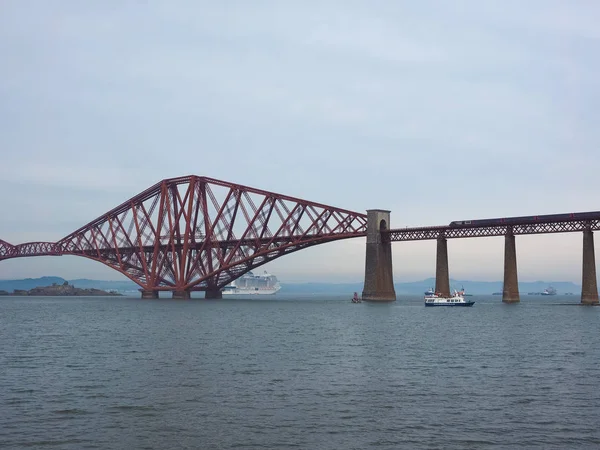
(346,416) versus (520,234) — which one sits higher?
(520,234)

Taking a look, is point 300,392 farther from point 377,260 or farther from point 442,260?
point 377,260

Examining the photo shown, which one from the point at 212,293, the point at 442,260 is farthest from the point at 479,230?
the point at 212,293

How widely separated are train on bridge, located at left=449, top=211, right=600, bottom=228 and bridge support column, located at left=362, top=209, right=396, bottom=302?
12312 millimetres

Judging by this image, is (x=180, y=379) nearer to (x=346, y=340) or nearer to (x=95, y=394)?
(x=95, y=394)

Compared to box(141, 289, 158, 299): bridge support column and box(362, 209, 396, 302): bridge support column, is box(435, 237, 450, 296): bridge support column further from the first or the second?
box(141, 289, 158, 299): bridge support column

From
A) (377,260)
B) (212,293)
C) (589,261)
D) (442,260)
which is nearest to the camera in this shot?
(589,261)

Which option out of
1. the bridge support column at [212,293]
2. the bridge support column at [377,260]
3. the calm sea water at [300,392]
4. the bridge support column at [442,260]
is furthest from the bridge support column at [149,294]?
the calm sea water at [300,392]

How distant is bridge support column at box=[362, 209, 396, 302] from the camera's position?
126 metres

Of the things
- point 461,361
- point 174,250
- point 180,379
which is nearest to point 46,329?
point 180,379

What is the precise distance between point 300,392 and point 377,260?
92.8 m

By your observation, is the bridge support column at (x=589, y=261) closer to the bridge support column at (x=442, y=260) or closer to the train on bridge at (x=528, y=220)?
the train on bridge at (x=528, y=220)

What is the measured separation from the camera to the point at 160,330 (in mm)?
70562

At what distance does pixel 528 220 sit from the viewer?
112 metres

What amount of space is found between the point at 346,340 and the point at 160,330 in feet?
67.5
